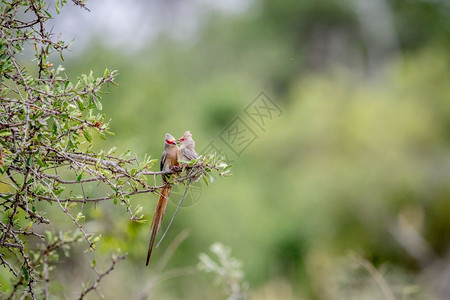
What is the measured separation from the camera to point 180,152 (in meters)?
3.04

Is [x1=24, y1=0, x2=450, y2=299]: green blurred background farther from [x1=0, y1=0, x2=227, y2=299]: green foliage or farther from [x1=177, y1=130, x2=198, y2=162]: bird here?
[x1=0, y1=0, x2=227, y2=299]: green foliage

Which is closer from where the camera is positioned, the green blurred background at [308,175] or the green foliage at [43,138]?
the green foliage at [43,138]

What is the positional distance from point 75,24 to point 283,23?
13.7 m

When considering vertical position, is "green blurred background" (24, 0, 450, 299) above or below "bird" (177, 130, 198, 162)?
above

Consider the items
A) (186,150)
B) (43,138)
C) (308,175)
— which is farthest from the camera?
(308,175)

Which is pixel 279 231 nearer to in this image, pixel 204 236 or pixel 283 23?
pixel 204 236

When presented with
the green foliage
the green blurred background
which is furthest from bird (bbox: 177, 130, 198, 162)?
the green blurred background

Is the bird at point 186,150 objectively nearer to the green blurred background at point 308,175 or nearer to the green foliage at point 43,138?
→ the green foliage at point 43,138

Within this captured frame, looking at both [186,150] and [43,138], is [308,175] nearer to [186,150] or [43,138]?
[186,150]

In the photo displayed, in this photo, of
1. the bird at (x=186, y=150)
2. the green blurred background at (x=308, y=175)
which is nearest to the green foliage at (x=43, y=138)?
the bird at (x=186, y=150)

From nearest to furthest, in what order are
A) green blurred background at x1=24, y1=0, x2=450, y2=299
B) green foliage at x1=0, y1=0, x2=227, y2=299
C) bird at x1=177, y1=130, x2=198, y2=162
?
green foliage at x1=0, y1=0, x2=227, y2=299 → bird at x1=177, y1=130, x2=198, y2=162 → green blurred background at x1=24, y1=0, x2=450, y2=299

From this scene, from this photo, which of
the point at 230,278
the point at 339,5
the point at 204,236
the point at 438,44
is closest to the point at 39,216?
the point at 230,278

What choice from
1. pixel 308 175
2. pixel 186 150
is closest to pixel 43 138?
pixel 186 150

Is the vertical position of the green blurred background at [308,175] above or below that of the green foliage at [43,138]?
above
